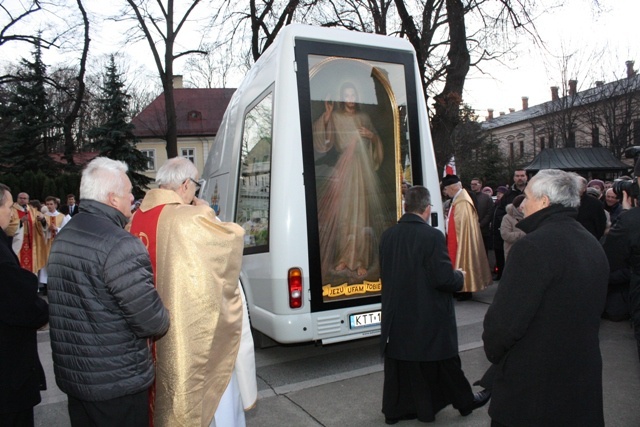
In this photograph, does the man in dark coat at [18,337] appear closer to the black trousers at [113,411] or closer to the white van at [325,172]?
the black trousers at [113,411]

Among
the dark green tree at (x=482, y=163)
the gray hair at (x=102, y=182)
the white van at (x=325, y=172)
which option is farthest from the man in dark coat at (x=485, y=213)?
the dark green tree at (x=482, y=163)

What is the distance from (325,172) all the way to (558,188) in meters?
2.91

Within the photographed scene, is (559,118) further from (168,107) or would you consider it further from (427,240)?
(427,240)

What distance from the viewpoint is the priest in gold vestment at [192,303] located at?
287cm

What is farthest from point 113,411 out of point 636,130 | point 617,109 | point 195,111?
point 195,111

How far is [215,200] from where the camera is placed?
24.0 feet

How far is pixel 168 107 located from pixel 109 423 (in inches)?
699

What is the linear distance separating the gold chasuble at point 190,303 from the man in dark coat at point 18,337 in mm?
610

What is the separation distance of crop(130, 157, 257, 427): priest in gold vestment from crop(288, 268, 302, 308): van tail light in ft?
6.45

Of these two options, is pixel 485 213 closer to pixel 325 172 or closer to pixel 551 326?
pixel 325 172

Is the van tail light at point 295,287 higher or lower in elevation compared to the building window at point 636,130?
lower

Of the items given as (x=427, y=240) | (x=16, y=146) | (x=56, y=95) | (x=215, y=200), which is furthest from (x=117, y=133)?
(x=427, y=240)

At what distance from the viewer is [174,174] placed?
10.4 feet

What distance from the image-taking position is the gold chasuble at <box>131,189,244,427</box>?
9.41ft
